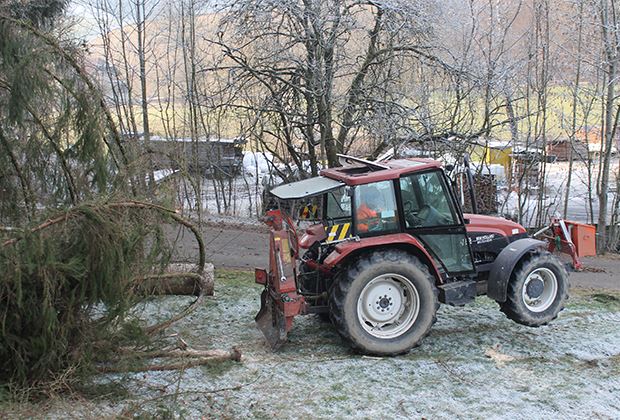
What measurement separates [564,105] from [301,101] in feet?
27.4

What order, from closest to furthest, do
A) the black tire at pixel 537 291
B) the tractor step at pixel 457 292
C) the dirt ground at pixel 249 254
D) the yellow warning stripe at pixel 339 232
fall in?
the yellow warning stripe at pixel 339 232, the tractor step at pixel 457 292, the black tire at pixel 537 291, the dirt ground at pixel 249 254

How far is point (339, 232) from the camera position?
7.16 meters

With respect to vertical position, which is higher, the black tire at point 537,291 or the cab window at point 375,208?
the cab window at point 375,208

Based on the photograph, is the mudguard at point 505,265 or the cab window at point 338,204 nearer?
the cab window at point 338,204

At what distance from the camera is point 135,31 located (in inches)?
742

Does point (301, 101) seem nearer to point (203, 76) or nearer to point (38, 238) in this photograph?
point (203, 76)

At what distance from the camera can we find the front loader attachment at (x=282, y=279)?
6910mm

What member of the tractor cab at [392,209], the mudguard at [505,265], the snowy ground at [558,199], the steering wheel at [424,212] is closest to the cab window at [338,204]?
the tractor cab at [392,209]

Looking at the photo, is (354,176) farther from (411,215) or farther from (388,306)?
(388,306)

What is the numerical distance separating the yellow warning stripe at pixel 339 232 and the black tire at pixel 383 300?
12.8 inches

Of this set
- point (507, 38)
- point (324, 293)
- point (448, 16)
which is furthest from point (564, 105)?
point (324, 293)

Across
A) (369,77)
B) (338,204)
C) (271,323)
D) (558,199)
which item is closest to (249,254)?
(369,77)

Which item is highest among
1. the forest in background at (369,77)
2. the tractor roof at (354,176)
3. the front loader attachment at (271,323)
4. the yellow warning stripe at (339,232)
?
the forest in background at (369,77)

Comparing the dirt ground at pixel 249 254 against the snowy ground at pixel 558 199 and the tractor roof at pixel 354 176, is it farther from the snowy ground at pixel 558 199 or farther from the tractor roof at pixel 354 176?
the tractor roof at pixel 354 176
